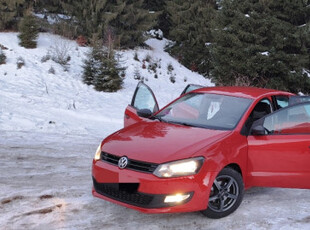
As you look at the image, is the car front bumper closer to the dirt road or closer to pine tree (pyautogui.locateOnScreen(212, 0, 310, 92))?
the dirt road

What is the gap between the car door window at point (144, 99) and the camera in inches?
246

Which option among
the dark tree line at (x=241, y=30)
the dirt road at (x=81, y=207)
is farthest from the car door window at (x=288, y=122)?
the dark tree line at (x=241, y=30)

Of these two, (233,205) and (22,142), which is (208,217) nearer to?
(233,205)

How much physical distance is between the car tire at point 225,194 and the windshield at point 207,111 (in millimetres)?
599

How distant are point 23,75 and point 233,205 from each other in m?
12.1

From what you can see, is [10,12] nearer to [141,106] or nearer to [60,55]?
[60,55]

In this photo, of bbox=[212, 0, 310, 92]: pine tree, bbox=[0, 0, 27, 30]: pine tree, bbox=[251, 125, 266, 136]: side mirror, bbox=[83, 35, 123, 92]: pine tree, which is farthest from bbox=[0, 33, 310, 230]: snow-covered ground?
bbox=[212, 0, 310, 92]: pine tree

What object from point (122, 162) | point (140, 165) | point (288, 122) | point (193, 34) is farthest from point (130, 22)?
point (140, 165)

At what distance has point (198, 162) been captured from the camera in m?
3.66

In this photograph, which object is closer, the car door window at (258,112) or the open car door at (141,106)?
the car door window at (258,112)

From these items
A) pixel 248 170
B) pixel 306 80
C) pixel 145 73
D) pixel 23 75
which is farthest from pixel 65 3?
pixel 248 170

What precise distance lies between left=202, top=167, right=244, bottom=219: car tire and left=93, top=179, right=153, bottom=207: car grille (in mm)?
699

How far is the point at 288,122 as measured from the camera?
14.6ft

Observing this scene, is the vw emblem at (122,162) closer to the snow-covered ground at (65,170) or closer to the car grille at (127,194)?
the car grille at (127,194)
